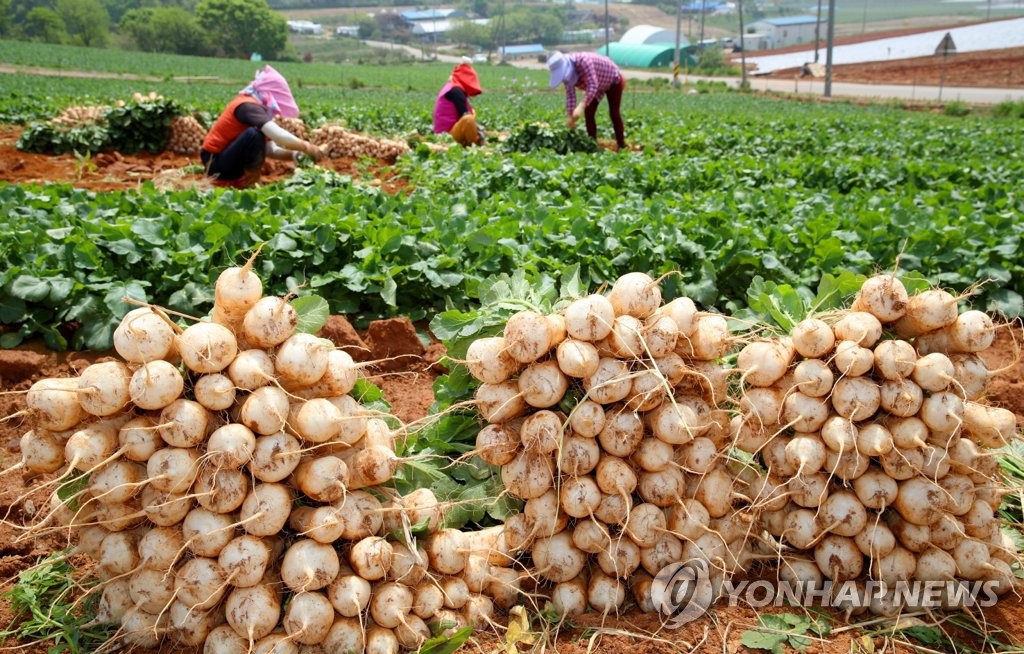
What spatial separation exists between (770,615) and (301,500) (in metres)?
1.64

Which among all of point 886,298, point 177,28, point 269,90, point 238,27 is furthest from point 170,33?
point 886,298

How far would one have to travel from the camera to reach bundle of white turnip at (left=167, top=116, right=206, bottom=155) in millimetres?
14109

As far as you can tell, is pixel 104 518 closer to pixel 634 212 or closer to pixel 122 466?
pixel 122 466

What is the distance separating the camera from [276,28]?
84.1 m

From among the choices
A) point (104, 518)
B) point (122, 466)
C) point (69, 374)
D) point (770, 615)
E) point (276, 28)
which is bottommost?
point (770, 615)

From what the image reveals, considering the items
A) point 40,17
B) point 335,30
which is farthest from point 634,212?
point 335,30

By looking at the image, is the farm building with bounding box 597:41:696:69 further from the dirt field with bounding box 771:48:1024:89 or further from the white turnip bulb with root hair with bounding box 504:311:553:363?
the white turnip bulb with root hair with bounding box 504:311:553:363

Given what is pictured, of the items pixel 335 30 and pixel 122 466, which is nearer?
pixel 122 466

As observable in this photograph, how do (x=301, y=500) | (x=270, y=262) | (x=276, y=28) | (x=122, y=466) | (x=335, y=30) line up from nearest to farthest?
(x=122, y=466) → (x=301, y=500) → (x=270, y=262) → (x=276, y=28) → (x=335, y=30)

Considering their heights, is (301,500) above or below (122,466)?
below

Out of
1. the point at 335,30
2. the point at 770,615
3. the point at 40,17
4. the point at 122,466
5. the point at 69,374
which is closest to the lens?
the point at 122,466

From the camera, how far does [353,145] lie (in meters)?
13.6

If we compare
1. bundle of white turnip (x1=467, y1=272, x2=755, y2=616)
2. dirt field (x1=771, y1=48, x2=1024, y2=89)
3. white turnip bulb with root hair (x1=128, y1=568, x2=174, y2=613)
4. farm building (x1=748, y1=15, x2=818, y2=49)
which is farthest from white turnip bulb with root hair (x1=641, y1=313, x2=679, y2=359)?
farm building (x1=748, y1=15, x2=818, y2=49)

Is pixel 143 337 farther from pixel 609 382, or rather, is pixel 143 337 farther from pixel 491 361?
pixel 609 382
